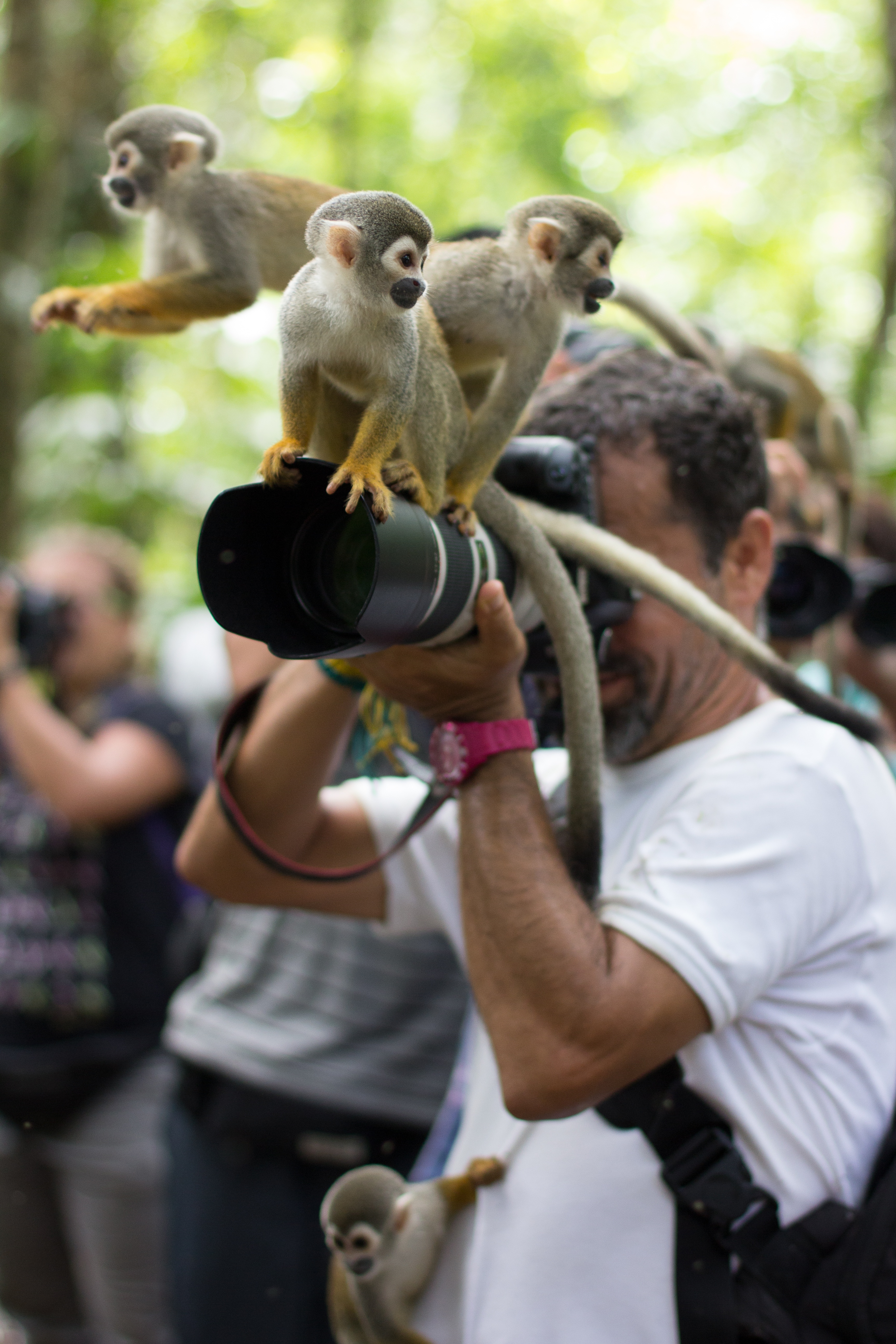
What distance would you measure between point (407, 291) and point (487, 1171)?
941mm

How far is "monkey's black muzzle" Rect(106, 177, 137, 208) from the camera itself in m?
1.01

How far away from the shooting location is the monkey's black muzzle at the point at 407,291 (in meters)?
0.80

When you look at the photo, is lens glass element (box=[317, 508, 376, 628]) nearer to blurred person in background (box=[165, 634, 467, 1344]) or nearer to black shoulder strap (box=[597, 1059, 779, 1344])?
black shoulder strap (box=[597, 1059, 779, 1344])

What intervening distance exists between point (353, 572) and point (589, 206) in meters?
0.42

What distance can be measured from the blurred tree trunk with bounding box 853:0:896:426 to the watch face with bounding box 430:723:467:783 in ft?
10.1

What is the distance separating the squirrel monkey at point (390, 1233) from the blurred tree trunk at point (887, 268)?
3319mm

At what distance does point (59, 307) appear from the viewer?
95 centimetres

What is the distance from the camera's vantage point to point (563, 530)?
113 cm

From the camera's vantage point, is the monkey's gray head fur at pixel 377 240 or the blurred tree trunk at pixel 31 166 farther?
the blurred tree trunk at pixel 31 166

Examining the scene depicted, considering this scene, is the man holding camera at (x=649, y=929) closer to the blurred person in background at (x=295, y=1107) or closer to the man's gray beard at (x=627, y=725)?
the man's gray beard at (x=627, y=725)

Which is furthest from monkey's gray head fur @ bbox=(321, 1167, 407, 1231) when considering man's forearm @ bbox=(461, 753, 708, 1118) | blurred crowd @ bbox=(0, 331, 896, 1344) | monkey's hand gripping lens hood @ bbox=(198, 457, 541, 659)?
monkey's hand gripping lens hood @ bbox=(198, 457, 541, 659)

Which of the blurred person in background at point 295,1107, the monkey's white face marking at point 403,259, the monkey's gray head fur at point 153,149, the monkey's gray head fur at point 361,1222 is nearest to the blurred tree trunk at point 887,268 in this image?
the blurred person in background at point 295,1107

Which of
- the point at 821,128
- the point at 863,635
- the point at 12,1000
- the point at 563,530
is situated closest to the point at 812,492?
the point at 863,635

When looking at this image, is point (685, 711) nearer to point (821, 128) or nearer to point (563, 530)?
point (563, 530)
